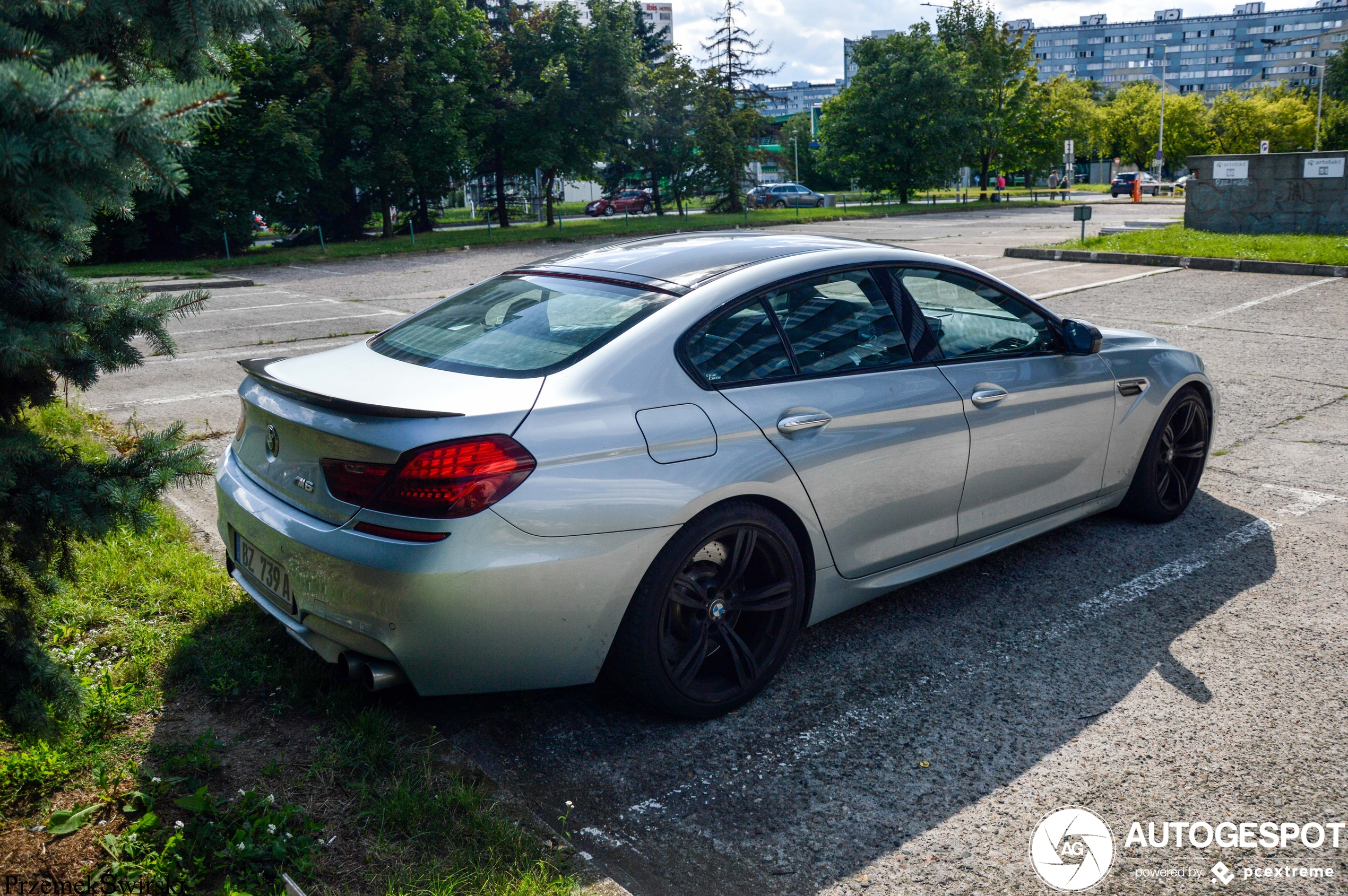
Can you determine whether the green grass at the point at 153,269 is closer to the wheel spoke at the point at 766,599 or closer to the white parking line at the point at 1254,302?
the white parking line at the point at 1254,302

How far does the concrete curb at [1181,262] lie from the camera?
1638 cm

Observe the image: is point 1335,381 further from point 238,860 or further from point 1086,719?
point 238,860

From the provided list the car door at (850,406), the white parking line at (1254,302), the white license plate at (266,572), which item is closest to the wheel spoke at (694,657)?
the car door at (850,406)

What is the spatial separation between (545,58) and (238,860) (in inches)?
1444

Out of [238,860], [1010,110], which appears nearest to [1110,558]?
[238,860]

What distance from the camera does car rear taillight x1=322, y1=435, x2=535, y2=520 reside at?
2898 millimetres

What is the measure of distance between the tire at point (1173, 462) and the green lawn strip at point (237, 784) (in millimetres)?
3816

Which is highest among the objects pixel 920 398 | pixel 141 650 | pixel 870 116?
pixel 870 116

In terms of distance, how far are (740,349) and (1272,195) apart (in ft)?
75.5

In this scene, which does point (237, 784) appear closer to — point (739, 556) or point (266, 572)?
point (266, 572)

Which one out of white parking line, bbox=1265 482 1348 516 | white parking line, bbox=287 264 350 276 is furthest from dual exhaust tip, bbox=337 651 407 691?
white parking line, bbox=287 264 350 276

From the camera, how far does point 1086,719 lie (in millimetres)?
3445

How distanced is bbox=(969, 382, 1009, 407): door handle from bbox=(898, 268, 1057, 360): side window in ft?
0.54

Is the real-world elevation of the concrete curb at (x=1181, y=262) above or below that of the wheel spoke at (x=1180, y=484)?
above
